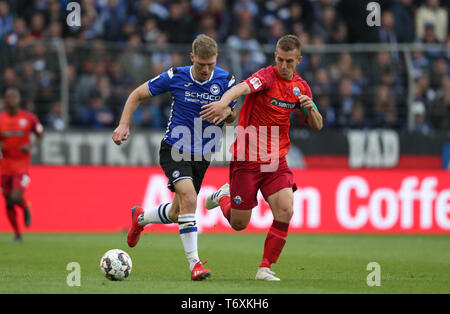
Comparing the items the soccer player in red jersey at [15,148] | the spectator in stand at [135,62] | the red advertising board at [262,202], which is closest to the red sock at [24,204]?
the soccer player in red jersey at [15,148]

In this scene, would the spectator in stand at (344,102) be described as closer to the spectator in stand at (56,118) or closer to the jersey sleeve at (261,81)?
the spectator in stand at (56,118)

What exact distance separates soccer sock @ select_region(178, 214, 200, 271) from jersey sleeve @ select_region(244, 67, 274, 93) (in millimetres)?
1488

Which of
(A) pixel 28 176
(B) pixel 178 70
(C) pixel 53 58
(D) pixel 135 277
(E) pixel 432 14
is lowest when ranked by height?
(D) pixel 135 277

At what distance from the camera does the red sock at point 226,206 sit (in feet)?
31.3

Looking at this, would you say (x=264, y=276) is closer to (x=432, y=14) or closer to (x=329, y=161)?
(x=329, y=161)

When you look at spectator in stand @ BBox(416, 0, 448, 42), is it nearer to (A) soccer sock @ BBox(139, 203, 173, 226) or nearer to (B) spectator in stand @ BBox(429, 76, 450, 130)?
(B) spectator in stand @ BBox(429, 76, 450, 130)

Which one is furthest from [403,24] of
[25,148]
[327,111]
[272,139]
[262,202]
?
[272,139]

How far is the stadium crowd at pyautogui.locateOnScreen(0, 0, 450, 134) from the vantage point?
56.3ft

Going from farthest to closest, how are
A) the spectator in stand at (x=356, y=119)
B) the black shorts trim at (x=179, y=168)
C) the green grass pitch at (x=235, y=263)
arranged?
1. the spectator in stand at (x=356, y=119)
2. the black shorts trim at (x=179, y=168)
3. the green grass pitch at (x=235, y=263)

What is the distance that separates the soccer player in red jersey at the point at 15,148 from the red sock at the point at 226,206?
5910 mm

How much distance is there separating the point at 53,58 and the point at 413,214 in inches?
311

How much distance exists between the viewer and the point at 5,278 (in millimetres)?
8453
